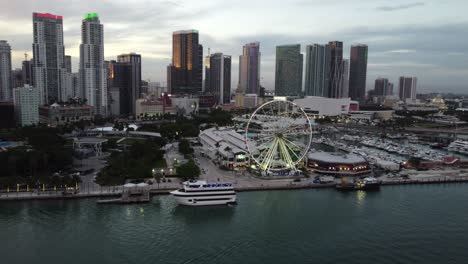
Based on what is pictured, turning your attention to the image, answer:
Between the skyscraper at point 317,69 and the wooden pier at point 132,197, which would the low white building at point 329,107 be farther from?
the wooden pier at point 132,197

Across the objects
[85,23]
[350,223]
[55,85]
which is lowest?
[350,223]

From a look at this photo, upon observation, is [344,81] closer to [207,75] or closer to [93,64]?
[207,75]

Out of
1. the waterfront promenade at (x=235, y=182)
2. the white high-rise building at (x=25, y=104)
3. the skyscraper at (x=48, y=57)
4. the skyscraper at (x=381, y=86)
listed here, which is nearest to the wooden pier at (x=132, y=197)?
the waterfront promenade at (x=235, y=182)

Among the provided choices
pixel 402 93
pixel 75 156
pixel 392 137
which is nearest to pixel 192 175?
pixel 75 156

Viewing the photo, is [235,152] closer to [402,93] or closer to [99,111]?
[99,111]

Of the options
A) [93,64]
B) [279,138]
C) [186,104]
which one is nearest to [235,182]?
[279,138]

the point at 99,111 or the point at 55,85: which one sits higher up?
the point at 55,85
